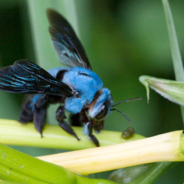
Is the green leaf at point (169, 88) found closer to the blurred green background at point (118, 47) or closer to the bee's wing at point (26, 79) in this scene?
the bee's wing at point (26, 79)

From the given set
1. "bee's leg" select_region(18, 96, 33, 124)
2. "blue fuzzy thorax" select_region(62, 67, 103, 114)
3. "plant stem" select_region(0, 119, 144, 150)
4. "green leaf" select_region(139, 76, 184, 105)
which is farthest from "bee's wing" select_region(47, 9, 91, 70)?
Result: "green leaf" select_region(139, 76, 184, 105)

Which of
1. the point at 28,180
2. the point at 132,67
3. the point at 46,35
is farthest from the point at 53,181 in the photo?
the point at 132,67

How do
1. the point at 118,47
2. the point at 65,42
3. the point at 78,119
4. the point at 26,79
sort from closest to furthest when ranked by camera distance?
the point at 26,79 < the point at 78,119 < the point at 65,42 < the point at 118,47

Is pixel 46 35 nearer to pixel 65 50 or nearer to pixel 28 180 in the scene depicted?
pixel 65 50

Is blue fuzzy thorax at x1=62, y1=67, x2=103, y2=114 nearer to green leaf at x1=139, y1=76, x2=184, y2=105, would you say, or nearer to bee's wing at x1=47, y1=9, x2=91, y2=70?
bee's wing at x1=47, y1=9, x2=91, y2=70

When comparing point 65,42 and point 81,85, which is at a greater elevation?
point 65,42

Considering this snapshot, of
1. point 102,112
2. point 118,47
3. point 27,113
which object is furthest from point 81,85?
point 118,47

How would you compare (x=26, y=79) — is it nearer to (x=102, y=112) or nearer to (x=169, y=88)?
(x=102, y=112)
